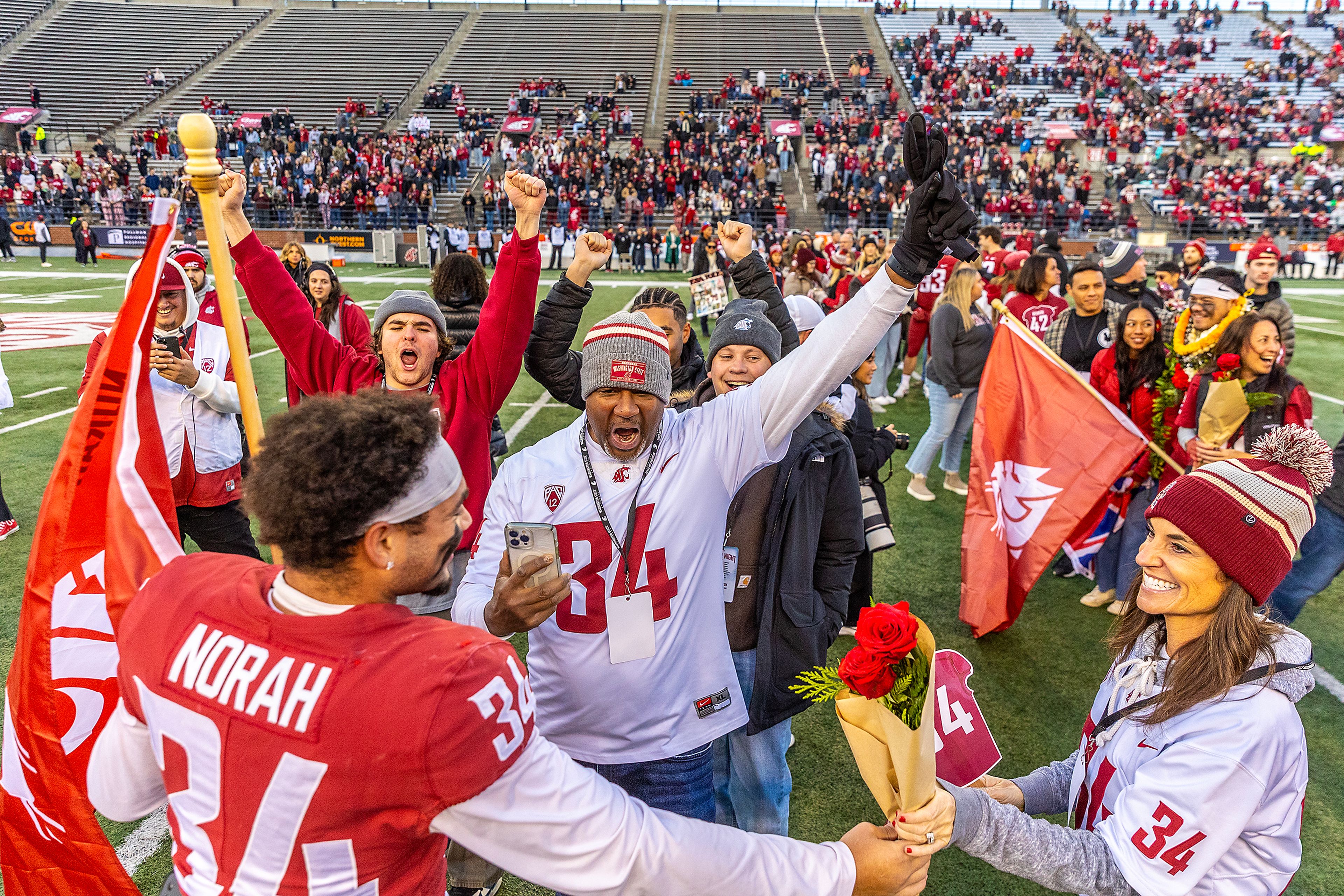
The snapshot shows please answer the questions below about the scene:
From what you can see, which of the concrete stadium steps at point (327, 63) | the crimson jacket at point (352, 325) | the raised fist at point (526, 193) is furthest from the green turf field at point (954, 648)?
the concrete stadium steps at point (327, 63)

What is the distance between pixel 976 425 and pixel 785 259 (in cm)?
701

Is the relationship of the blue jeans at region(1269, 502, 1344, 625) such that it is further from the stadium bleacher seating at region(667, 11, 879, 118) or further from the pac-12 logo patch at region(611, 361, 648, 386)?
the stadium bleacher seating at region(667, 11, 879, 118)

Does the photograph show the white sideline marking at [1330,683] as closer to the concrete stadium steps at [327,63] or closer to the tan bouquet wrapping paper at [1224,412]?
the tan bouquet wrapping paper at [1224,412]

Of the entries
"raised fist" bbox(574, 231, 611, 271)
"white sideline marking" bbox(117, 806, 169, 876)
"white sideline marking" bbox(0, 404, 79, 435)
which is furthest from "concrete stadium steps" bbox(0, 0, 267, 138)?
"raised fist" bbox(574, 231, 611, 271)

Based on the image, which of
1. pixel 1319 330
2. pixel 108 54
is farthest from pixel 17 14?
pixel 1319 330

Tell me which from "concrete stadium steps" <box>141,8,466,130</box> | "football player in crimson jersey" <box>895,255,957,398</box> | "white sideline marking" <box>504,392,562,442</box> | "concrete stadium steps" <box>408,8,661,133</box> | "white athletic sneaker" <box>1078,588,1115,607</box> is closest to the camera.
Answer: "white athletic sneaker" <box>1078,588,1115,607</box>

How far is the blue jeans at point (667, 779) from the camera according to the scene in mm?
2324

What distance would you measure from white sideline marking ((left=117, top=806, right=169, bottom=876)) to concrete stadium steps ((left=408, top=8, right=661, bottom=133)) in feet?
130

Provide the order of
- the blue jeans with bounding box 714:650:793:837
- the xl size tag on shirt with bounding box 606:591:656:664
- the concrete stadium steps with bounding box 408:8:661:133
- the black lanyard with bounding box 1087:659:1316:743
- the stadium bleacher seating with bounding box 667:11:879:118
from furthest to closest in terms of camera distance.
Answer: the stadium bleacher seating with bounding box 667:11:879:118 < the concrete stadium steps with bounding box 408:8:661:133 < the blue jeans with bounding box 714:650:793:837 < the xl size tag on shirt with bounding box 606:591:656:664 < the black lanyard with bounding box 1087:659:1316:743

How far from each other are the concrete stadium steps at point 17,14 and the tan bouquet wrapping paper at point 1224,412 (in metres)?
60.5

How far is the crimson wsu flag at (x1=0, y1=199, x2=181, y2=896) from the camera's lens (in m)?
1.94

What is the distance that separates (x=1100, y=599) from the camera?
17.5ft

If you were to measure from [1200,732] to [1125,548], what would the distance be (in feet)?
12.2

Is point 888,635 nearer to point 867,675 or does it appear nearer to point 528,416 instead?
point 867,675
